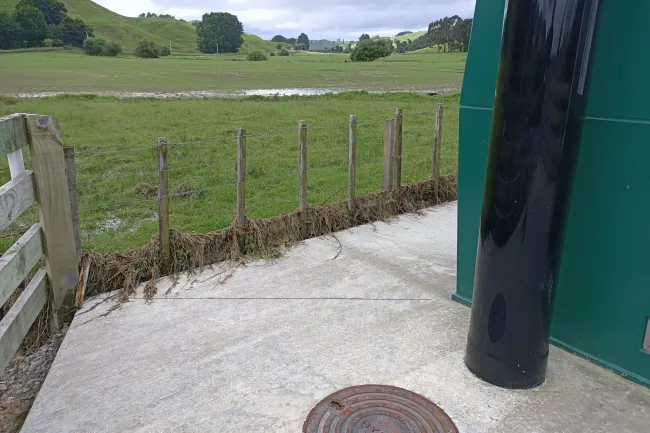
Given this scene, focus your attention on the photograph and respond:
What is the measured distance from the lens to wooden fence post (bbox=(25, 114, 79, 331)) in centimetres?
380

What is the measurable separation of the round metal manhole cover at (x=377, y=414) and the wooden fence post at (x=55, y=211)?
88.9 inches

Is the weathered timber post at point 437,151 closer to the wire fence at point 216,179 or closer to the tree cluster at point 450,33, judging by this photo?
the wire fence at point 216,179

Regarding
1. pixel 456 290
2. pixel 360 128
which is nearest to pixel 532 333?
pixel 456 290

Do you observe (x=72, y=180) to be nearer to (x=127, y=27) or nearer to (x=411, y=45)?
(x=411, y=45)

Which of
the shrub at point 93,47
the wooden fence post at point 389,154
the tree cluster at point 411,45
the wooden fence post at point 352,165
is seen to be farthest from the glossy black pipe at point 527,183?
the tree cluster at point 411,45

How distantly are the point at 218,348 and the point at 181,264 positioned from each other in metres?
1.50

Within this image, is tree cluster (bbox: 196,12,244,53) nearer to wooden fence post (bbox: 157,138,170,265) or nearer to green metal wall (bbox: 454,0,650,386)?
wooden fence post (bbox: 157,138,170,265)

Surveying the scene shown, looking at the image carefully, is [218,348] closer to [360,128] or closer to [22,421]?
[22,421]

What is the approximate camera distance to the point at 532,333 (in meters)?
3.07

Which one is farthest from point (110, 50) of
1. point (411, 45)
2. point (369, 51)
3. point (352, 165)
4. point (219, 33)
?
point (352, 165)

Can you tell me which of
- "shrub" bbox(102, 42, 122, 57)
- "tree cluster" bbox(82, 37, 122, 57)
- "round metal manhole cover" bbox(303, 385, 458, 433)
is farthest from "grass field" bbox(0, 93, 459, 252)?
"tree cluster" bbox(82, 37, 122, 57)

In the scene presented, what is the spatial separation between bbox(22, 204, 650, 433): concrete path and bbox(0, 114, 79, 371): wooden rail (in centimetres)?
29

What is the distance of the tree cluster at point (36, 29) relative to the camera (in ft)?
246

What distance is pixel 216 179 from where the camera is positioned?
8492 millimetres
